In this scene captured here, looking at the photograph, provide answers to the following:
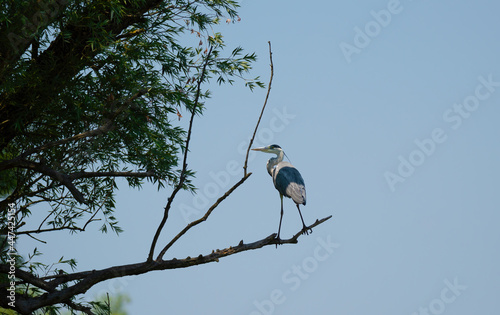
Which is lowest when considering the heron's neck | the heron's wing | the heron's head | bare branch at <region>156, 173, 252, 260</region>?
bare branch at <region>156, 173, 252, 260</region>

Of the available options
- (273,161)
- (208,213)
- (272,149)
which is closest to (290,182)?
(273,161)

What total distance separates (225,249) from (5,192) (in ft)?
13.5

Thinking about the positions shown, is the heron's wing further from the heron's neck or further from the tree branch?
the tree branch

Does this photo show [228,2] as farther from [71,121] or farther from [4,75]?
[4,75]

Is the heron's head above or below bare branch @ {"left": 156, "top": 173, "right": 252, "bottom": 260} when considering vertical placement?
above

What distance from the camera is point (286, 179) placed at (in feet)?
19.5

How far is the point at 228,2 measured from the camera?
7418 millimetres

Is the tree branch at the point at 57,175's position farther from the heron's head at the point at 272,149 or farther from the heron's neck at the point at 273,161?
the heron's head at the point at 272,149

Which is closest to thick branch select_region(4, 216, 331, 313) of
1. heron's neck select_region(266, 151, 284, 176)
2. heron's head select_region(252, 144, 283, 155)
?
heron's neck select_region(266, 151, 284, 176)

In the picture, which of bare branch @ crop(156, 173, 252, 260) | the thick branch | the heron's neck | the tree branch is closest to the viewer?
bare branch @ crop(156, 173, 252, 260)

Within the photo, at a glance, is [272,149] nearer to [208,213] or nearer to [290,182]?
[290,182]

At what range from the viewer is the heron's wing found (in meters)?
5.78

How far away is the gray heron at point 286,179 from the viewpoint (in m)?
5.78

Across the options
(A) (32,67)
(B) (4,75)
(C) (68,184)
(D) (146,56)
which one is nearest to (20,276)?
(C) (68,184)
